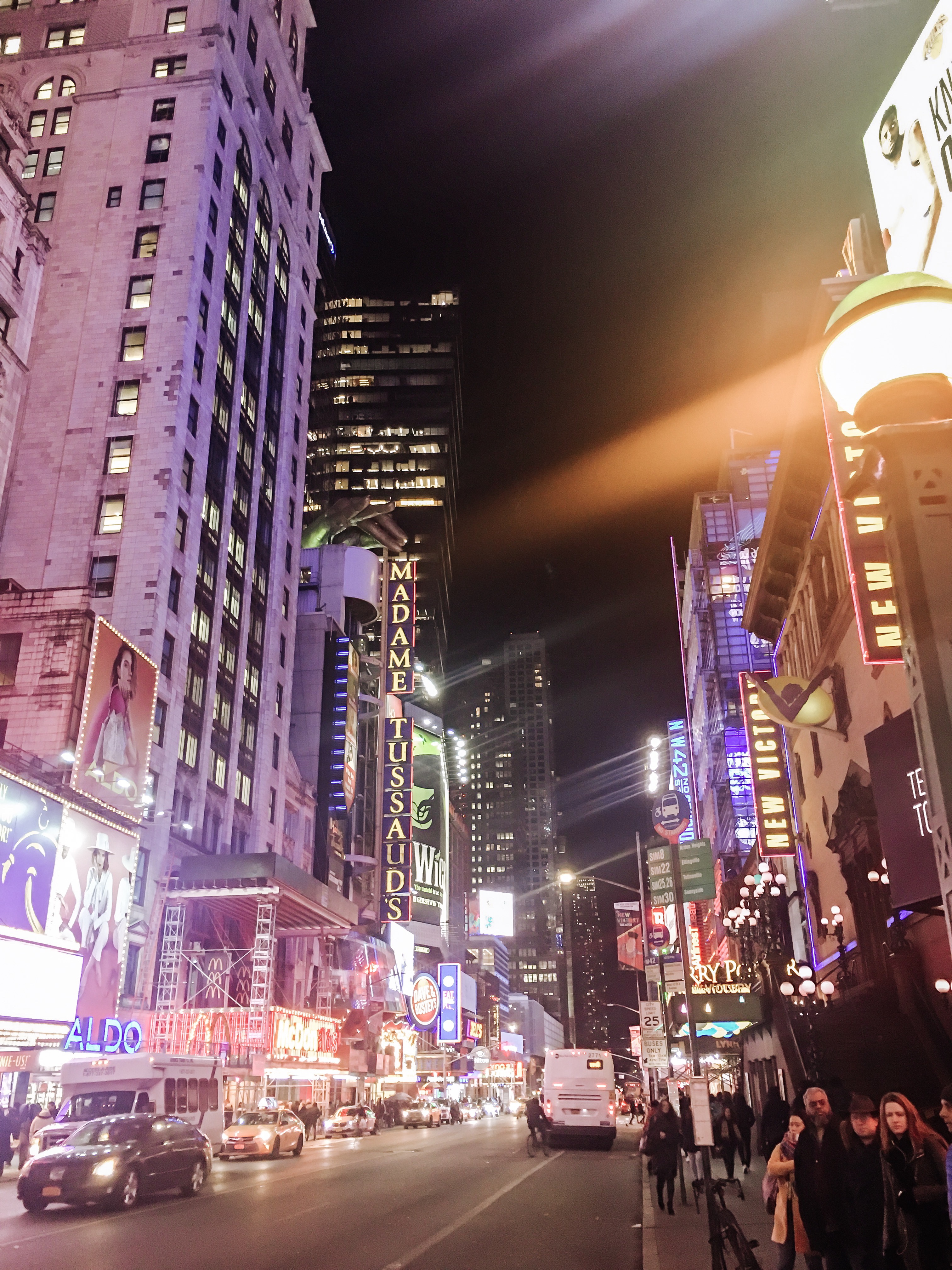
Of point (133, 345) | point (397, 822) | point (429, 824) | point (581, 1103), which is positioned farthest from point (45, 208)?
point (429, 824)

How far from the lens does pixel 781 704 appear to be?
1180 inches

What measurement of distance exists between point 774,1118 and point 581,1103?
17.2 m

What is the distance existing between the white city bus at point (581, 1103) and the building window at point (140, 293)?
43.0 meters

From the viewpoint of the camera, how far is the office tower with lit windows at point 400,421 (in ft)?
538

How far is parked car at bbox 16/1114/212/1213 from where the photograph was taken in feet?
54.4

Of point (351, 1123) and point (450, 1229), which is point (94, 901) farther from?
point (351, 1123)

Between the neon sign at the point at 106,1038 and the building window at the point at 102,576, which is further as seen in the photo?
the building window at the point at 102,576

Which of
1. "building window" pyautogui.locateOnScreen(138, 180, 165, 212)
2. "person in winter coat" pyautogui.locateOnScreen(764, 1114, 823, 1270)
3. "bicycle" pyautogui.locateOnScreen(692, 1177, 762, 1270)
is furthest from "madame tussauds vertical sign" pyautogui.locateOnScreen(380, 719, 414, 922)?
"person in winter coat" pyautogui.locateOnScreen(764, 1114, 823, 1270)

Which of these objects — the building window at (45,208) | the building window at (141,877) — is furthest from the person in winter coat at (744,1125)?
the building window at (45,208)

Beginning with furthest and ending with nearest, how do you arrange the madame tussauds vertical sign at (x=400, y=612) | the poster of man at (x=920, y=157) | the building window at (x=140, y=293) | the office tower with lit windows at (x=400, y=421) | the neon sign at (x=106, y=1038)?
the office tower with lit windows at (x=400, y=421) → the madame tussauds vertical sign at (x=400, y=612) → the building window at (x=140, y=293) → the neon sign at (x=106, y=1038) → the poster of man at (x=920, y=157)

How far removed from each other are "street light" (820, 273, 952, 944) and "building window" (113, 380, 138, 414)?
51940 mm

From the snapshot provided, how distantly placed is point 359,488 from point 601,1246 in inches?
6258

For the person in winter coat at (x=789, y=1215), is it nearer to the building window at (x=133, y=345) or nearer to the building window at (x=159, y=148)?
the building window at (x=133, y=345)

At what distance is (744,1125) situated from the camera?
24.8 m
